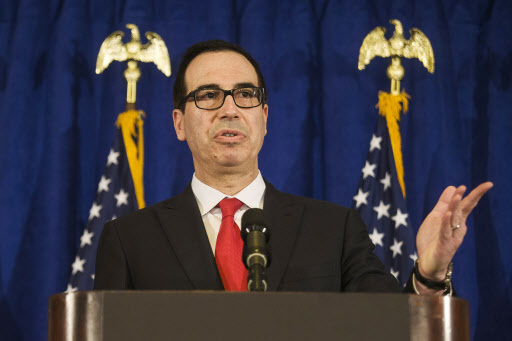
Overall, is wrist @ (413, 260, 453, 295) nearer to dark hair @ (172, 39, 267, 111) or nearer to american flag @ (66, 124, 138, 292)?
dark hair @ (172, 39, 267, 111)

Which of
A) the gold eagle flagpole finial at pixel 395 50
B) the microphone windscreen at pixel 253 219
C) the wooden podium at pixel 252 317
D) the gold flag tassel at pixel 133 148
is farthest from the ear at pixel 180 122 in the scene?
the gold eagle flagpole finial at pixel 395 50

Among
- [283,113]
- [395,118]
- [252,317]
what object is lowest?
[252,317]

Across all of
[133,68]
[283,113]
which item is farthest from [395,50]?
[133,68]

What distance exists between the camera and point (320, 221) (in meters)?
1.78

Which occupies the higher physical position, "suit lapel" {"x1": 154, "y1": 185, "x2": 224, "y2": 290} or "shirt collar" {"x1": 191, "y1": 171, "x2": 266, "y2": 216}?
"shirt collar" {"x1": 191, "y1": 171, "x2": 266, "y2": 216}

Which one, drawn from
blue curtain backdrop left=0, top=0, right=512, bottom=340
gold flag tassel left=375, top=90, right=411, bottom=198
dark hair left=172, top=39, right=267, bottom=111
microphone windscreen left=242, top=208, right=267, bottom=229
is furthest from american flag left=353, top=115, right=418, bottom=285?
microphone windscreen left=242, top=208, right=267, bottom=229

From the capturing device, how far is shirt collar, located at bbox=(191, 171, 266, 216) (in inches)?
73.1

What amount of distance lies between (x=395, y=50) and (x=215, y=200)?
1908 millimetres

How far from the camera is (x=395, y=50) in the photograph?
340 cm

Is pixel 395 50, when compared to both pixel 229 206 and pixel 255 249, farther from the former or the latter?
pixel 255 249

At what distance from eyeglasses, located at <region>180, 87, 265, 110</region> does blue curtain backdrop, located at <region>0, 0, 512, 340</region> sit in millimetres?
1603

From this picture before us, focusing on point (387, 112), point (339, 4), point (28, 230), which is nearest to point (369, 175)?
point (387, 112)

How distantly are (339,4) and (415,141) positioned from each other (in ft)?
3.01

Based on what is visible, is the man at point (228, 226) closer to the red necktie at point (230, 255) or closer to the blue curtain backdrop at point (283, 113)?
the red necktie at point (230, 255)
